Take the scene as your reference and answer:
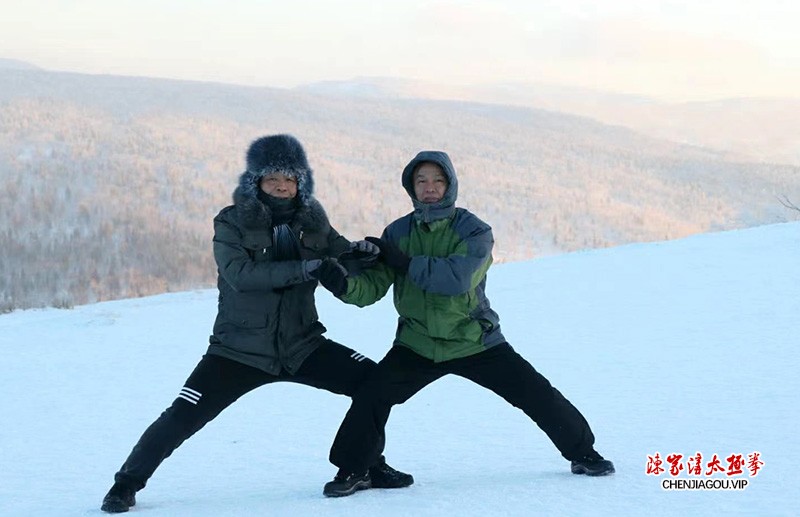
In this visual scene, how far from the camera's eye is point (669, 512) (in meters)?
3.14

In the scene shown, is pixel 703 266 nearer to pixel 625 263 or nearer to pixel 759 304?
pixel 625 263

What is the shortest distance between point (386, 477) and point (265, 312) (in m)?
0.92

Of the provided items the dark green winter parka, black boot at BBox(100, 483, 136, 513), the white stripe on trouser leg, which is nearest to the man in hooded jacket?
the dark green winter parka

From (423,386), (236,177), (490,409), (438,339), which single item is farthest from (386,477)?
(236,177)

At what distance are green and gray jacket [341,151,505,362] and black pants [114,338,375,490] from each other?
0.31 metres

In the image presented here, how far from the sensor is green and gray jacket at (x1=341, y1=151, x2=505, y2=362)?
376 centimetres

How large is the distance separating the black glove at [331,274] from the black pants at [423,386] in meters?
0.43

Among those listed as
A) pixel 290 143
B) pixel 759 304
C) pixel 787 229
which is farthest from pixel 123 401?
pixel 787 229

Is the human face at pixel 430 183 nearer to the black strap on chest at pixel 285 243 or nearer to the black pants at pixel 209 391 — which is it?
the black strap on chest at pixel 285 243

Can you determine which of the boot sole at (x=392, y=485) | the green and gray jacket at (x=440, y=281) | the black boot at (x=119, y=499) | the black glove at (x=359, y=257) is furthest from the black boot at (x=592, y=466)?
the black boot at (x=119, y=499)

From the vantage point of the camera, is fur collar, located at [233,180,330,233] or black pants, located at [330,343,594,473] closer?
black pants, located at [330,343,594,473]

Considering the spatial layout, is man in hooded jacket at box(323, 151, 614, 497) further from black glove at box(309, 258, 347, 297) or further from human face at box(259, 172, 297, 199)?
human face at box(259, 172, 297, 199)

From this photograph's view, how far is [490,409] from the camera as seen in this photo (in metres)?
5.87

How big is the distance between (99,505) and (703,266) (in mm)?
8633
